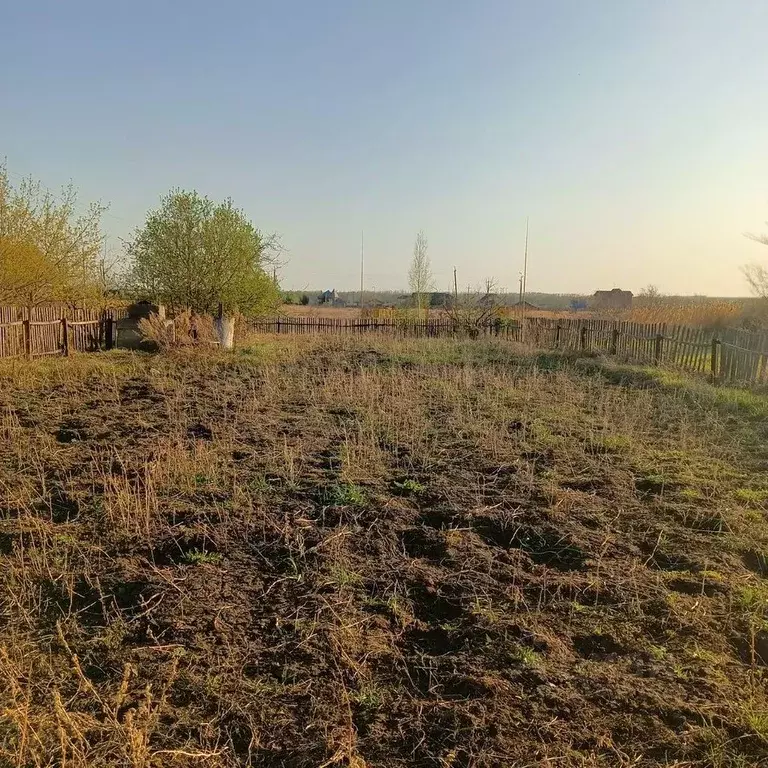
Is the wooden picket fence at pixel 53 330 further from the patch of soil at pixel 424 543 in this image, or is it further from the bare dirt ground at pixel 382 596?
the patch of soil at pixel 424 543

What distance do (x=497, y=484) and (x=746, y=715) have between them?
2831mm

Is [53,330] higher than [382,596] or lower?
higher

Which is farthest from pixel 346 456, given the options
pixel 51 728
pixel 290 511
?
pixel 51 728

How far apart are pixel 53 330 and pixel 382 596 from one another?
13989 mm

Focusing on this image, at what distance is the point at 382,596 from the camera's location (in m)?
3.16

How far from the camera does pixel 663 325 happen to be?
14.2 m

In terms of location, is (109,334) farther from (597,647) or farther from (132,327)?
(597,647)

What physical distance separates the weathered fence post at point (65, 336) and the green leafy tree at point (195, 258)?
196 inches

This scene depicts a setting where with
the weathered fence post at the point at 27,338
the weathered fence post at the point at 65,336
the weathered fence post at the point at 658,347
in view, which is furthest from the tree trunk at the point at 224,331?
the weathered fence post at the point at 658,347

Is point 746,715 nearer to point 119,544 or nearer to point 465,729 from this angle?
point 465,729

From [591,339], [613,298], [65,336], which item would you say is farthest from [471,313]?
[613,298]

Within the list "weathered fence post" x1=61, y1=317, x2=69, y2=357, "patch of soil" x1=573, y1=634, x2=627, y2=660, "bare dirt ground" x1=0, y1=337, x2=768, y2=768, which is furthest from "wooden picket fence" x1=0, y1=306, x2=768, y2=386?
"patch of soil" x1=573, y1=634, x2=627, y2=660

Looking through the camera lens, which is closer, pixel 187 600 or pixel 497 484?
pixel 187 600

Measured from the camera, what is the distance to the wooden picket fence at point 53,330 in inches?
498
